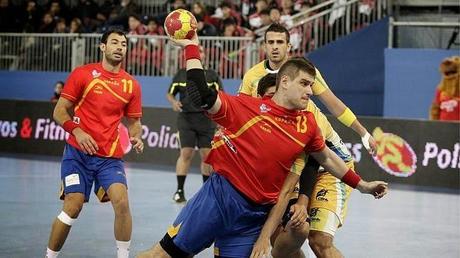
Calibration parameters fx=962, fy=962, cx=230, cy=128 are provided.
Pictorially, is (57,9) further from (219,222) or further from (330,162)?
(219,222)

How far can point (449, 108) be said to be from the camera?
55.8ft

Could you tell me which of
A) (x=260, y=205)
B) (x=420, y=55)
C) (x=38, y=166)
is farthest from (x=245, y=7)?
(x=260, y=205)

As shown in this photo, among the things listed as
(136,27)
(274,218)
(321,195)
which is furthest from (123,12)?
(274,218)

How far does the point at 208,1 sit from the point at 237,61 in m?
4.30

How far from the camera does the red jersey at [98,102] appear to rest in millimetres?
8305

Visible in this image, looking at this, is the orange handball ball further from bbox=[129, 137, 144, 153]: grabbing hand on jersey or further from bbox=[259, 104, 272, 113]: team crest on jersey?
bbox=[129, 137, 144, 153]: grabbing hand on jersey

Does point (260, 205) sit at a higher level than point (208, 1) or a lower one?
lower

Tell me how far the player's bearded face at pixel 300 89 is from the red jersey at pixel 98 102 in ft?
8.72

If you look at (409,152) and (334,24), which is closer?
(409,152)

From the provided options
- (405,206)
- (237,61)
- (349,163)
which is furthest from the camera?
(237,61)

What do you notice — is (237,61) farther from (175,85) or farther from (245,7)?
(175,85)

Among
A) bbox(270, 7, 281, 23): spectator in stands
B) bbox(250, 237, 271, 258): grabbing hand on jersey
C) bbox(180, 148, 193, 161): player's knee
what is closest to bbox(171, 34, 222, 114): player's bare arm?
bbox(250, 237, 271, 258): grabbing hand on jersey

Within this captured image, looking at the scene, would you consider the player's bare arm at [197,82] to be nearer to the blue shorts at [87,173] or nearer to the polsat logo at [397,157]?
the blue shorts at [87,173]

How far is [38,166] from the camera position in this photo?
17.8 m
